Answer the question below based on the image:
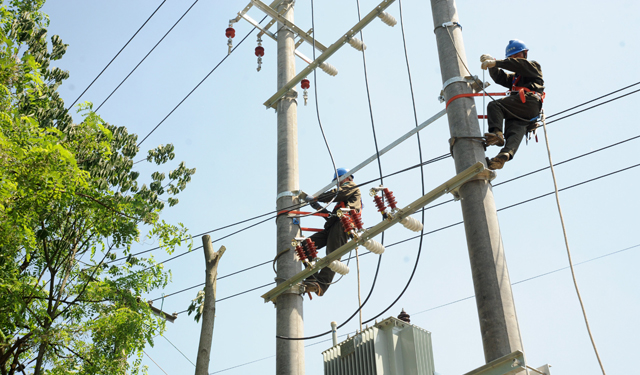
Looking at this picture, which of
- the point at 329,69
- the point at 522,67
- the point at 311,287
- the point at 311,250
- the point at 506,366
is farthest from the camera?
the point at 329,69

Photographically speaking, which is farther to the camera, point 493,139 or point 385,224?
point 385,224

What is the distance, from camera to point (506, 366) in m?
4.12

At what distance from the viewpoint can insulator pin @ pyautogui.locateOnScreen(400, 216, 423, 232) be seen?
5.78 m

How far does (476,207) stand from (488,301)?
2.64ft

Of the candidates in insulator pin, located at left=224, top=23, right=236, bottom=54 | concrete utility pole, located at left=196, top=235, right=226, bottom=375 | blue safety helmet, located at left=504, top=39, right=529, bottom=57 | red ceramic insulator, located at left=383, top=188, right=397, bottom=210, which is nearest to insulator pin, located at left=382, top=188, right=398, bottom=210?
red ceramic insulator, located at left=383, top=188, right=397, bottom=210

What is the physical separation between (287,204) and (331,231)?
0.77 m

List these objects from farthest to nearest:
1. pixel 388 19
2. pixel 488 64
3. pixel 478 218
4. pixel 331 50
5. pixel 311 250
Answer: pixel 331 50 < pixel 388 19 < pixel 311 250 < pixel 488 64 < pixel 478 218

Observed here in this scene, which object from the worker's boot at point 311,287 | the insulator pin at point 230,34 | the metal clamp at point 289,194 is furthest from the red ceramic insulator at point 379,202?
the insulator pin at point 230,34

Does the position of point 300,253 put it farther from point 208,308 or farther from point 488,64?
point 488,64

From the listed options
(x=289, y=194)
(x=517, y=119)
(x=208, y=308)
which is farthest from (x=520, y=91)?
(x=208, y=308)

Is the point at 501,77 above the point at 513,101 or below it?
above

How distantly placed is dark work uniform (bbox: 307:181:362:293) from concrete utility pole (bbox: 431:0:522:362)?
2.61 meters

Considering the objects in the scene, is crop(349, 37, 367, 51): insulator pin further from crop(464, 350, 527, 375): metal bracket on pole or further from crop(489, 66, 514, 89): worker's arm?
crop(464, 350, 527, 375): metal bracket on pole

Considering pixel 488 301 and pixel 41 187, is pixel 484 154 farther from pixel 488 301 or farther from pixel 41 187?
pixel 41 187
